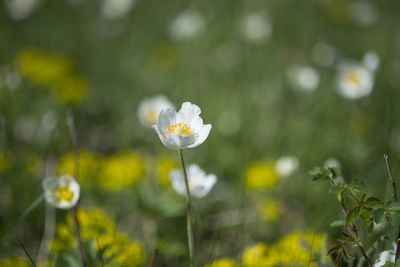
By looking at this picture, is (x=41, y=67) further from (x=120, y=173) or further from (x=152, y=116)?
(x=120, y=173)

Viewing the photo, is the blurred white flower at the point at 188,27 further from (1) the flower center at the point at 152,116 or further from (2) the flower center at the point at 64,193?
(2) the flower center at the point at 64,193

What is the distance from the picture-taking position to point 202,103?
4109 mm

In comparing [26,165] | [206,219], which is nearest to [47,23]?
[26,165]

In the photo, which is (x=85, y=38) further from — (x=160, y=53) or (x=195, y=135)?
(x=195, y=135)

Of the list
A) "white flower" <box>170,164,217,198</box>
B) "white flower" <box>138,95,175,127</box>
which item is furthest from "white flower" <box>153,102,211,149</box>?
"white flower" <box>138,95,175,127</box>

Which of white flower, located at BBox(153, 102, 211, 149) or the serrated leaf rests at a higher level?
white flower, located at BBox(153, 102, 211, 149)

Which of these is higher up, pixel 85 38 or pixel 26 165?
pixel 85 38

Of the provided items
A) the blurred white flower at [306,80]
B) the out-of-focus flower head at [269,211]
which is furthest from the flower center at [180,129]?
the blurred white flower at [306,80]

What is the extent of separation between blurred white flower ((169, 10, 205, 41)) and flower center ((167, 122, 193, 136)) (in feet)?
11.3

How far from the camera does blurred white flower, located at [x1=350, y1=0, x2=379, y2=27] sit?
5742mm

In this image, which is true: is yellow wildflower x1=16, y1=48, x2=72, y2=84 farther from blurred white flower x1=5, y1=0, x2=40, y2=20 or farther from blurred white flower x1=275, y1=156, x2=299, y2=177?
blurred white flower x1=275, y1=156, x2=299, y2=177

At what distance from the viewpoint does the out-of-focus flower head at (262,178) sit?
9.61 feet

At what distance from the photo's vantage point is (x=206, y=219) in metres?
2.78

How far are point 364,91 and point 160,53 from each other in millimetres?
2374
